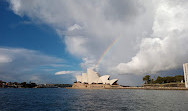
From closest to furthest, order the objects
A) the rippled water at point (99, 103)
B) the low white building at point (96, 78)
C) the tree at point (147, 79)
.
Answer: the rippled water at point (99, 103)
the tree at point (147, 79)
the low white building at point (96, 78)

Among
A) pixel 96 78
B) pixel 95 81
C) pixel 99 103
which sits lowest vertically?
pixel 99 103

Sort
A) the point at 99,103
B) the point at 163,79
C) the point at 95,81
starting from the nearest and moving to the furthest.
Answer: the point at 99,103
the point at 163,79
the point at 95,81

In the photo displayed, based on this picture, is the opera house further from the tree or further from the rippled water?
the rippled water

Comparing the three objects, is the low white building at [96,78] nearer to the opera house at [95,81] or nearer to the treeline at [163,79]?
the opera house at [95,81]

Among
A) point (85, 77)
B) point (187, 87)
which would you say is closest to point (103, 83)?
point (85, 77)

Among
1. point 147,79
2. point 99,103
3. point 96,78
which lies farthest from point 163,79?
point 99,103

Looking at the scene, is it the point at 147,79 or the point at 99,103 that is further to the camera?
the point at 147,79

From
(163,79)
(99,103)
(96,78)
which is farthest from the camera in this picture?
(96,78)

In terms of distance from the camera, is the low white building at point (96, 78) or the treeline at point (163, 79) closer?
the treeline at point (163, 79)

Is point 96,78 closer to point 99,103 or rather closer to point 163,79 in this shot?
point 163,79

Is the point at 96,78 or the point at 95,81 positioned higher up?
the point at 96,78

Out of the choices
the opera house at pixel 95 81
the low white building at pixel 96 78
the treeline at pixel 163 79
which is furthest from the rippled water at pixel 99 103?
the low white building at pixel 96 78

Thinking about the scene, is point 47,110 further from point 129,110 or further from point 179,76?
point 179,76

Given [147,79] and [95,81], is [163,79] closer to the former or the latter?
[147,79]
